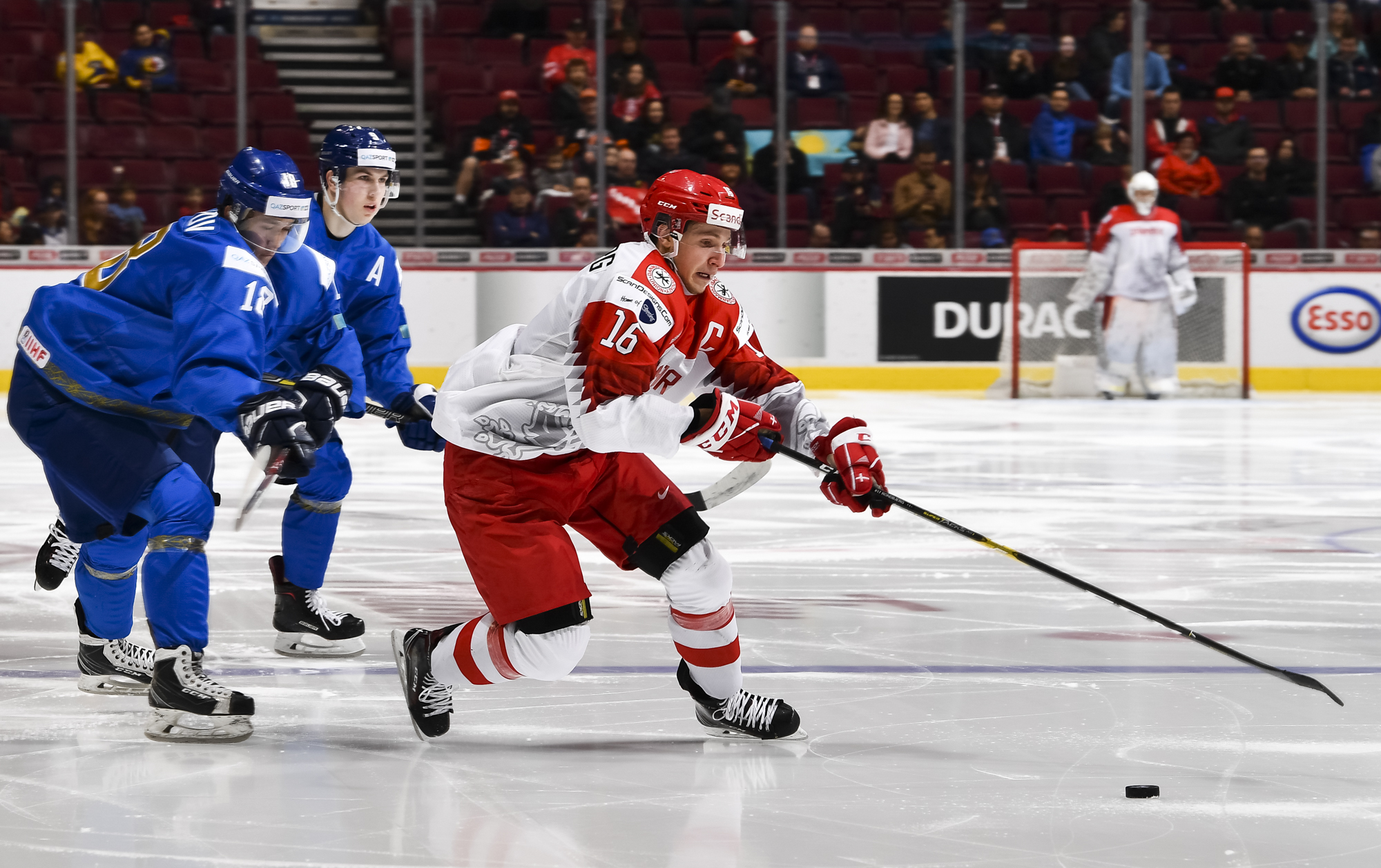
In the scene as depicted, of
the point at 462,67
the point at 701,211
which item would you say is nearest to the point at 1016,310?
the point at 462,67

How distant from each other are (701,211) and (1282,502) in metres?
3.72

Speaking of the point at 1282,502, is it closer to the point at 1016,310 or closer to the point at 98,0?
the point at 1016,310

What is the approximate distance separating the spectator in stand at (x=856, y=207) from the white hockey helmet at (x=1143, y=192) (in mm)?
1442

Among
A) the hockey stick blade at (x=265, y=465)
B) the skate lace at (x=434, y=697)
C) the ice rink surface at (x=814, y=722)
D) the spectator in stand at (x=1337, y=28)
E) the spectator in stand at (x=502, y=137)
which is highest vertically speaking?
the spectator in stand at (x=1337, y=28)

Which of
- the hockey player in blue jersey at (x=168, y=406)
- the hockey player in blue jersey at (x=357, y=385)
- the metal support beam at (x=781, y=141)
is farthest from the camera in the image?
the metal support beam at (x=781, y=141)

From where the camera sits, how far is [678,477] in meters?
6.52

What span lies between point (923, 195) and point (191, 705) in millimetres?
8277

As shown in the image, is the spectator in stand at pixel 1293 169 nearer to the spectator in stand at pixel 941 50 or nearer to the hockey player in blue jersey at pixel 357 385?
the spectator in stand at pixel 941 50

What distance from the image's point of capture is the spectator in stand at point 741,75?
34.7ft

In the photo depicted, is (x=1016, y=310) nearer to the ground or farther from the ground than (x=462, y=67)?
nearer to the ground

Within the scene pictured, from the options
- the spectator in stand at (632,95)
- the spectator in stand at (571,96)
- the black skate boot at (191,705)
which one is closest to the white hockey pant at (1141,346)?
→ the spectator in stand at (632,95)

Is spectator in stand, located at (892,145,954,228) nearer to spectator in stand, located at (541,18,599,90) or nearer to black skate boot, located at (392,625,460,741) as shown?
spectator in stand, located at (541,18,599,90)

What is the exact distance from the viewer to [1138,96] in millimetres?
10727

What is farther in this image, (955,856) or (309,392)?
(309,392)
